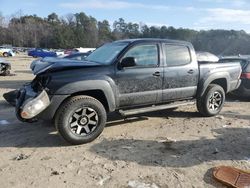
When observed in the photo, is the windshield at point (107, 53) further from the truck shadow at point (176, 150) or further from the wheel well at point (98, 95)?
the truck shadow at point (176, 150)

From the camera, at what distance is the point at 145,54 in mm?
7367

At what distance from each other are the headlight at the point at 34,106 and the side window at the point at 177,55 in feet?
9.58

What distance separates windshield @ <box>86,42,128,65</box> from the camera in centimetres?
710

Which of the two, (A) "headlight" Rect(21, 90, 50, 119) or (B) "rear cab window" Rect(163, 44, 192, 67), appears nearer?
(A) "headlight" Rect(21, 90, 50, 119)

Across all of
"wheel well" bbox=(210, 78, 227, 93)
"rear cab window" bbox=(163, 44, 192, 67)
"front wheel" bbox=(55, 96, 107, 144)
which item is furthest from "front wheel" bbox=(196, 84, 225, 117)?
"front wheel" bbox=(55, 96, 107, 144)

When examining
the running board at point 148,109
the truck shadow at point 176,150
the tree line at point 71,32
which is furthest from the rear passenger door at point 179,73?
the tree line at point 71,32

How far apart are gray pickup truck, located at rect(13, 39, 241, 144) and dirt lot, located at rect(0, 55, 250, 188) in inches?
17.6

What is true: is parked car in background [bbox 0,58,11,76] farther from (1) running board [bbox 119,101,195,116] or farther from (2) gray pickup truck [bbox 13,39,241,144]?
(1) running board [bbox 119,101,195,116]

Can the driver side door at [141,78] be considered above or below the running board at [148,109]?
above

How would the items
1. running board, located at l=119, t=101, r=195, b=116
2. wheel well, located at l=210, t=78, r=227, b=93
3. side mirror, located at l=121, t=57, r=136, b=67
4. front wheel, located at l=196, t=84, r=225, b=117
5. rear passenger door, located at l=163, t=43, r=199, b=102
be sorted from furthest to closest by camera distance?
wheel well, located at l=210, t=78, r=227, b=93 < front wheel, located at l=196, t=84, r=225, b=117 < rear passenger door, located at l=163, t=43, r=199, b=102 < running board, located at l=119, t=101, r=195, b=116 < side mirror, located at l=121, t=57, r=136, b=67

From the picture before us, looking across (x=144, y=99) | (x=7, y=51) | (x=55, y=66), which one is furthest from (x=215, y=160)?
(x=7, y=51)

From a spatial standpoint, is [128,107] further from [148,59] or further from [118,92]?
[148,59]

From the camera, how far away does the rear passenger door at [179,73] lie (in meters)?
7.63

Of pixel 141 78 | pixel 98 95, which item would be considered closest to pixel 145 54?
pixel 141 78
